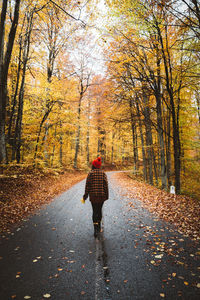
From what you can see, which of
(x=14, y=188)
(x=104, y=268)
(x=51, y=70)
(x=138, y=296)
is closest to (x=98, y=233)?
(x=104, y=268)

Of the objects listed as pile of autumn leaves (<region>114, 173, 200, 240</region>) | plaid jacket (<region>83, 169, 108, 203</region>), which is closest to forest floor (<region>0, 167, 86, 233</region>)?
plaid jacket (<region>83, 169, 108, 203</region>)

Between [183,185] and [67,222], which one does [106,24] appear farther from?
[183,185]

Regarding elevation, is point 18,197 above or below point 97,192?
below

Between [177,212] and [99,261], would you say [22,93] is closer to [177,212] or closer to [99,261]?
[99,261]

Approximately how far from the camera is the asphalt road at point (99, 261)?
264cm

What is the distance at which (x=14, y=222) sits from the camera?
554 cm

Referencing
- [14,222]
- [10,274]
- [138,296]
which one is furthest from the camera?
[14,222]

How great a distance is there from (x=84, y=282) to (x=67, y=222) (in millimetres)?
2860

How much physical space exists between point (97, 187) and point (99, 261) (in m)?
1.84

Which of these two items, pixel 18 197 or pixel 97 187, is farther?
pixel 18 197

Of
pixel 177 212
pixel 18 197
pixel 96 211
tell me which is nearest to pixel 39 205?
pixel 18 197

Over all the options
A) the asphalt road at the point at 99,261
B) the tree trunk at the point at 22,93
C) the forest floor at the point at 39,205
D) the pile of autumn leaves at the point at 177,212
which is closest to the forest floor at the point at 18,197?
the forest floor at the point at 39,205

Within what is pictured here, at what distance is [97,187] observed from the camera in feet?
15.6

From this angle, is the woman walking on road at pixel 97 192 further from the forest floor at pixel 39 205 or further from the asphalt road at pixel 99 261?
the forest floor at pixel 39 205
